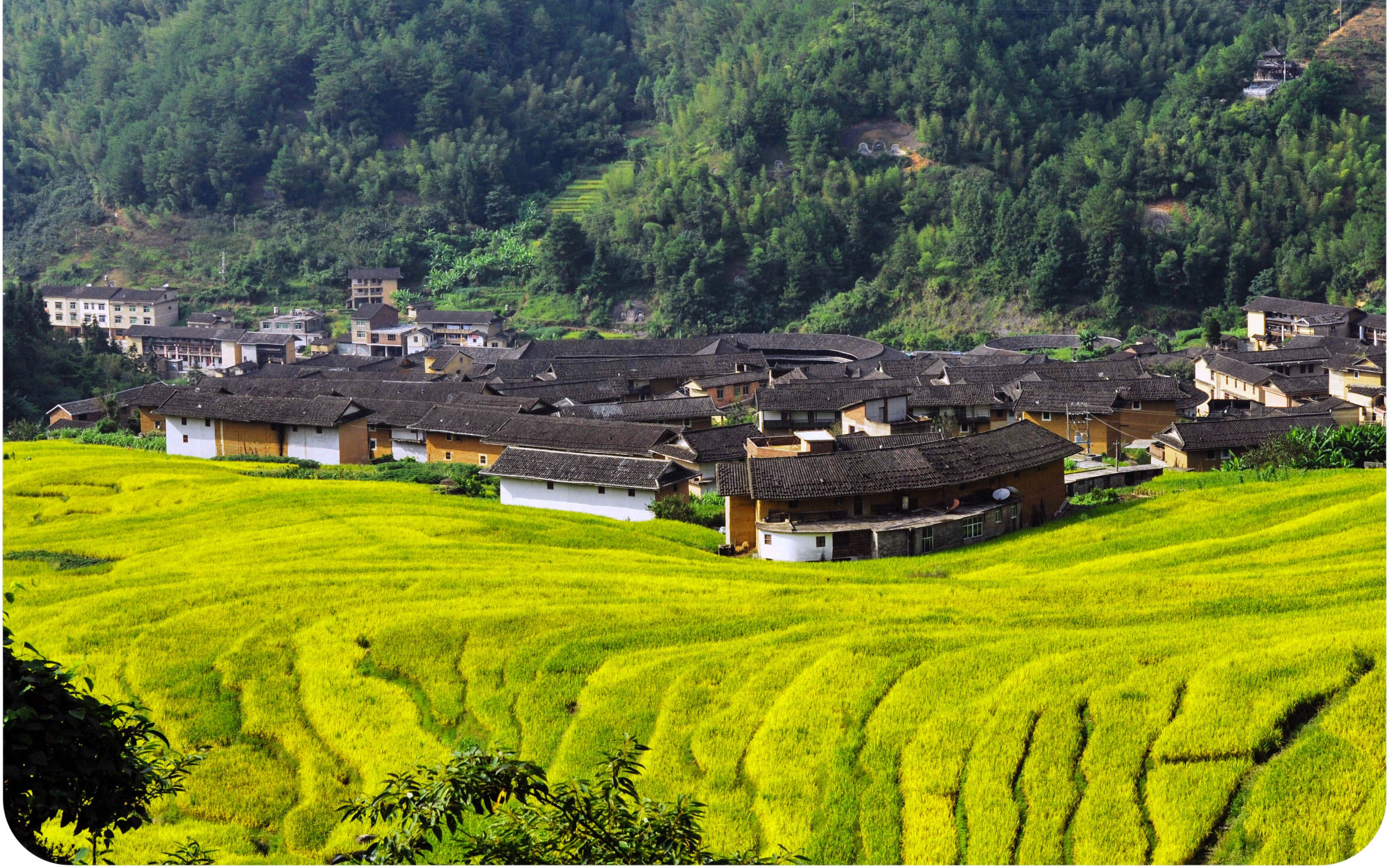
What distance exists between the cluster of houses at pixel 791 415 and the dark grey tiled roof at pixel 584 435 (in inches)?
3.0

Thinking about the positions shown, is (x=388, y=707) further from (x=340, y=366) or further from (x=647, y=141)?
(x=647, y=141)

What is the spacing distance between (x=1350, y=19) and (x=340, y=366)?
182 ft

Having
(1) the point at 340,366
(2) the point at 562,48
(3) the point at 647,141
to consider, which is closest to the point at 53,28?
(2) the point at 562,48

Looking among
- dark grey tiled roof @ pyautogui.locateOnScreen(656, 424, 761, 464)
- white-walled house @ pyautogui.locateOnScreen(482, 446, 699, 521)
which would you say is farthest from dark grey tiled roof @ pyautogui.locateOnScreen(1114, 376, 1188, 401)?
white-walled house @ pyautogui.locateOnScreen(482, 446, 699, 521)

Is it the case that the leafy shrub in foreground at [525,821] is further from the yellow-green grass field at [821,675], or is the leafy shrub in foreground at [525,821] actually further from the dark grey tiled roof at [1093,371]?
the dark grey tiled roof at [1093,371]

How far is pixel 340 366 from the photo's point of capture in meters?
53.3

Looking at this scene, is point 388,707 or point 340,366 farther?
point 340,366

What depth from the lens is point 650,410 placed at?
131 ft

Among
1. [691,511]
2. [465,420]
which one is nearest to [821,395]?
[465,420]

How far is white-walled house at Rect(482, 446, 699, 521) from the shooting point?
28.1 m

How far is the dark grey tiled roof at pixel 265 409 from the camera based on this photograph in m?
35.8

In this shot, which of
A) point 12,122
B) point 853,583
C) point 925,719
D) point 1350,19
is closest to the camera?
point 925,719

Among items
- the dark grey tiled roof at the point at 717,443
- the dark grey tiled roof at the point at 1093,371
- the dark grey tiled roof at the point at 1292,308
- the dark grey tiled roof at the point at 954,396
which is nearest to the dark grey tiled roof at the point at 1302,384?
the dark grey tiled roof at the point at 1093,371

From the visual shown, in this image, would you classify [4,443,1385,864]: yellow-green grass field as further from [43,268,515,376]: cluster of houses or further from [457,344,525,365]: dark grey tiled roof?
[43,268,515,376]: cluster of houses
